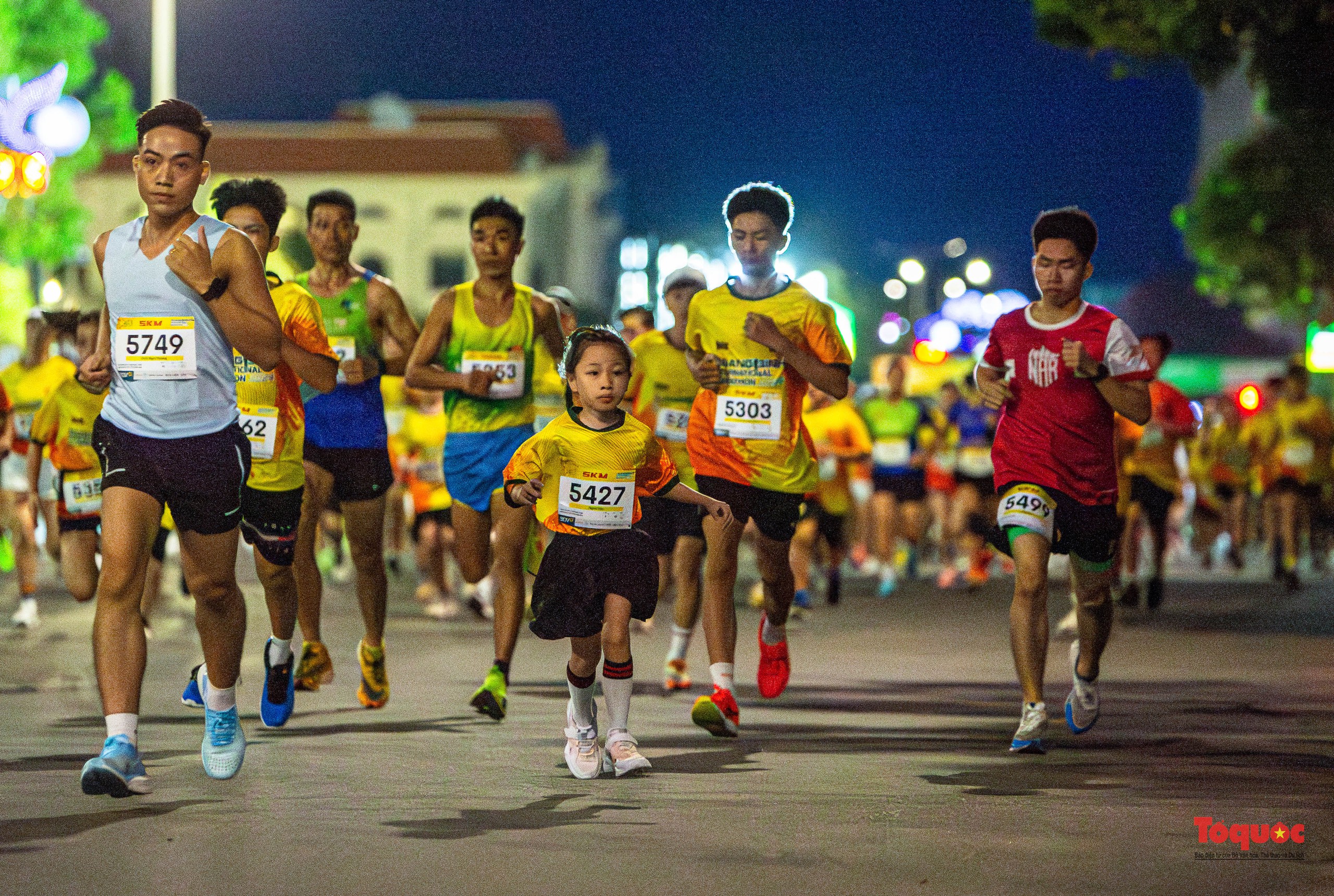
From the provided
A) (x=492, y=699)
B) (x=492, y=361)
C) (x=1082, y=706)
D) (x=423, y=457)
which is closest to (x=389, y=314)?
(x=492, y=361)

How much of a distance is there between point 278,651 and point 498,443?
136cm

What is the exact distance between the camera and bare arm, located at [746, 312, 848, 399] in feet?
25.8

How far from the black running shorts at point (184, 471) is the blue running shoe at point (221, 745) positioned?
0.61m

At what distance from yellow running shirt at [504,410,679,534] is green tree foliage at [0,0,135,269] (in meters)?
30.1

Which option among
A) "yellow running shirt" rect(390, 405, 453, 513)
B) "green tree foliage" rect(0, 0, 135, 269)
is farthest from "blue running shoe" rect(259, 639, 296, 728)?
"green tree foliage" rect(0, 0, 135, 269)

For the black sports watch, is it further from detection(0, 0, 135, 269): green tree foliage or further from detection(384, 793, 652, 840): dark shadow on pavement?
detection(0, 0, 135, 269): green tree foliage

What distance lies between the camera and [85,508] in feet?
33.0

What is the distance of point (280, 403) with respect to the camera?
25.6ft

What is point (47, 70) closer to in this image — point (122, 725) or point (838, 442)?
point (838, 442)

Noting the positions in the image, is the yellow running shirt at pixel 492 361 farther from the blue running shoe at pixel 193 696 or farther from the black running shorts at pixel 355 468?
the blue running shoe at pixel 193 696

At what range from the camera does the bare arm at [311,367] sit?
269 inches

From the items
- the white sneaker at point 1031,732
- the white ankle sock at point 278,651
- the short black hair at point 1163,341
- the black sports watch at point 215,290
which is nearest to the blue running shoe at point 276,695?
the white ankle sock at point 278,651

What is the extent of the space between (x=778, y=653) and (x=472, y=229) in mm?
2228

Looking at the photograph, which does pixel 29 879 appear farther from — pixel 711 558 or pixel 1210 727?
pixel 1210 727
